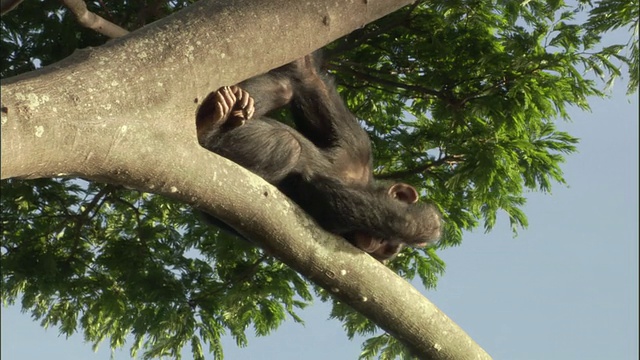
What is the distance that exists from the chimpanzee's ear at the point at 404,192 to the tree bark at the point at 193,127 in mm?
782

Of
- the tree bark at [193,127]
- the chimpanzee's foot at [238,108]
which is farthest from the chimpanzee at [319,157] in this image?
the tree bark at [193,127]

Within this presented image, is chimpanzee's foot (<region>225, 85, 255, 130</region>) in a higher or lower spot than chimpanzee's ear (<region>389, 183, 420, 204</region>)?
lower

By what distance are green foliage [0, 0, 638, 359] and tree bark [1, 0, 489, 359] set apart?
1802 millimetres

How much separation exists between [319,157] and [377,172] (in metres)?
1.84

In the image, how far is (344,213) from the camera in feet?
14.0

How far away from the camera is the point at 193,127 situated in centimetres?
329

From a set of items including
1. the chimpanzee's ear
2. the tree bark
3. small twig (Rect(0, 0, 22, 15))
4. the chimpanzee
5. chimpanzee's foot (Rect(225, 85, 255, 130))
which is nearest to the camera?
the tree bark

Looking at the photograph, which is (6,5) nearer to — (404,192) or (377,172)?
(404,192)

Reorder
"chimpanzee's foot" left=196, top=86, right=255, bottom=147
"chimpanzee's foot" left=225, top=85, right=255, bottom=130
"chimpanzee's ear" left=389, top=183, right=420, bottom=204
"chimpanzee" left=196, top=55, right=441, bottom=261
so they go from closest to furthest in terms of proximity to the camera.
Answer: "chimpanzee's foot" left=196, top=86, right=255, bottom=147, "chimpanzee's foot" left=225, top=85, right=255, bottom=130, "chimpanzee" left=196, top=55, right=441, bottom=261, "chimpanzee's ear" left=389, top=183, right=420, bottom=204

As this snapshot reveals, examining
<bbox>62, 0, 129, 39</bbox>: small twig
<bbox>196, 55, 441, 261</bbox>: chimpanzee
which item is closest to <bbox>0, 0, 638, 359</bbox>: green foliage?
<bbox>196, 55, 441, 261</bbox>: chimpanzee

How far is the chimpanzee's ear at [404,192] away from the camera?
467 centimetres

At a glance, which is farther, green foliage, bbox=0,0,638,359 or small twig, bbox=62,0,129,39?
green foliage, bbox=0,0,638,359

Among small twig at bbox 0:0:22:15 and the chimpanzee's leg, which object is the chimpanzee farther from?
small twig at bbox 0:0:22:15

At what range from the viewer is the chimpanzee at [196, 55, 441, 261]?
13.6ft
